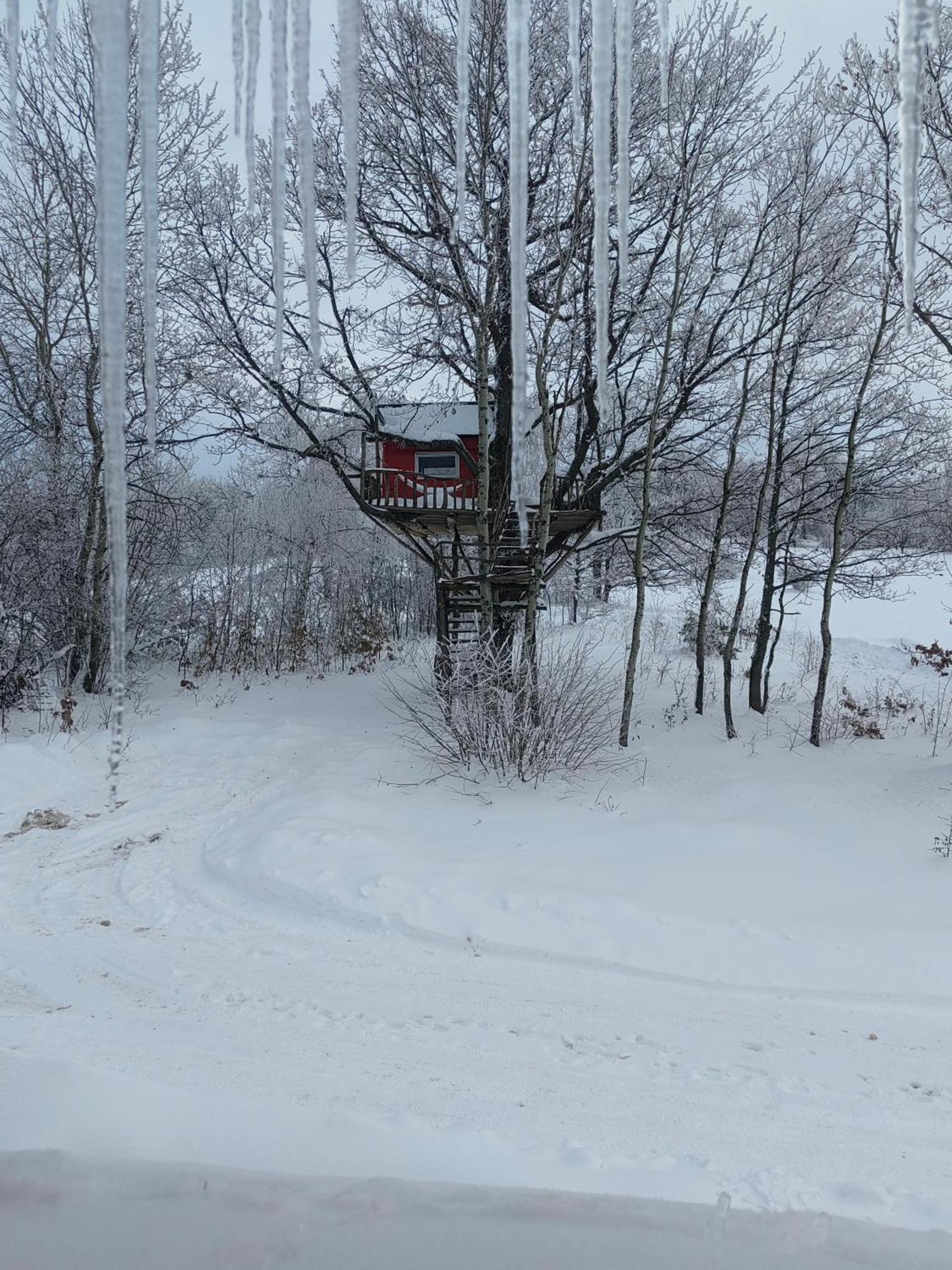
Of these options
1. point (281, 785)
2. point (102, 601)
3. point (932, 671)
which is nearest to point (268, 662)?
point (102, 601)

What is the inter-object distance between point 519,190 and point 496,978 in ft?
11.7

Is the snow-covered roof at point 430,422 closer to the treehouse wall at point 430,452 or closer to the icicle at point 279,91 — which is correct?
the treehouse wall at point 430,452

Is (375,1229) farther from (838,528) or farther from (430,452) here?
(430,452)

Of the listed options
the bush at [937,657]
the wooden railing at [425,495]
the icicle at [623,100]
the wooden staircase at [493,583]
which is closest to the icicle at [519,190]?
the icicle at [623,100]

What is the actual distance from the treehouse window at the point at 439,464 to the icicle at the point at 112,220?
460 inches

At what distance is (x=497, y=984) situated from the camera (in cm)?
385

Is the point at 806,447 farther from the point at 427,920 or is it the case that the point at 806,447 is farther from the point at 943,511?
the point at 427,920

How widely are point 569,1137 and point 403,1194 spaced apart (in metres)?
0.60

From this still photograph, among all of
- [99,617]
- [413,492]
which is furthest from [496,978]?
[99,617]

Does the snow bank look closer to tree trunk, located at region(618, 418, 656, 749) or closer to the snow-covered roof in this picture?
tree trunk, located at region(618, 418, 656, 749)

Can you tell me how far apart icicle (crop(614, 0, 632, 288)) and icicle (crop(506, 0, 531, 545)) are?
223 mm

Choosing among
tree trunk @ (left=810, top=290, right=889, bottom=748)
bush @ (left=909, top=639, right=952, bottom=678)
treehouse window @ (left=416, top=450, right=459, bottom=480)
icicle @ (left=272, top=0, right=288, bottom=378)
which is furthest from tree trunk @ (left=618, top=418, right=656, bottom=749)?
icicle @ (left=272, top=0, right=288, bottom=378)

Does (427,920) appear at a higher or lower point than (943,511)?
lower

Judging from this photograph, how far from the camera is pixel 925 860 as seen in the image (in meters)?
5.51
